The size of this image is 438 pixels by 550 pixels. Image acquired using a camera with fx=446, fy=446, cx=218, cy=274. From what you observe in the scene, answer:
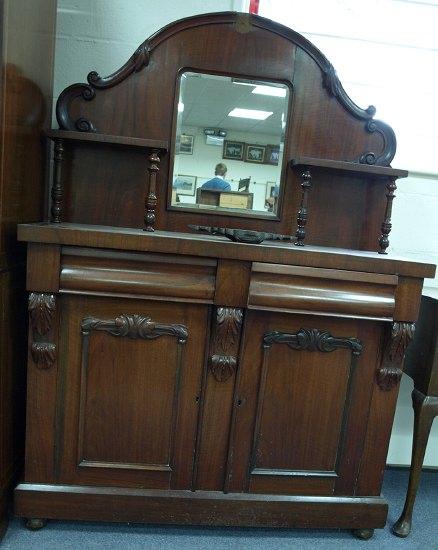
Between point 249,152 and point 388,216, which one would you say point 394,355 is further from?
point 249,152

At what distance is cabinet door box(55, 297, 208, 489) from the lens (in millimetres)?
1499

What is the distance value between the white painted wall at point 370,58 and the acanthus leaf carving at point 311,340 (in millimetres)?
766

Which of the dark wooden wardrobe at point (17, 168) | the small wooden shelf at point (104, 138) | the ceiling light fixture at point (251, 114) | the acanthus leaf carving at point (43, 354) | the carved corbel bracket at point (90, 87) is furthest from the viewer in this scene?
the ceiling light fixture at point (251, 114)

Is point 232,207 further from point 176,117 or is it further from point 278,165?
point 176,117

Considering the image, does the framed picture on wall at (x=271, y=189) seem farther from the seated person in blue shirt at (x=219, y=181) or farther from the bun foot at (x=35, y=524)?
the bun foot at (x=35, y=524)

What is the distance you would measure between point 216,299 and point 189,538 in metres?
0.91

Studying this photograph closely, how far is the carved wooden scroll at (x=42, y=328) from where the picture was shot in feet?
4.67

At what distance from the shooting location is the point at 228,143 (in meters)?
1.81

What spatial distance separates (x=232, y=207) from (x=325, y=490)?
115 centimetres

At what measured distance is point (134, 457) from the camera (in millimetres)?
1578

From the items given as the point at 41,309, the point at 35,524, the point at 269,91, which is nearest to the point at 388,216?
the point at 269,91

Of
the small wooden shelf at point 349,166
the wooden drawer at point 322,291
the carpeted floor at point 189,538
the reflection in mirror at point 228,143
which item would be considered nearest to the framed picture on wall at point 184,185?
the reflection in mirror at point 228,143

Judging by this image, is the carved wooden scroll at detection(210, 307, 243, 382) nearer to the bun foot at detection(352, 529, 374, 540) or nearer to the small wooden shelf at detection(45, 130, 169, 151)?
the small wooden shelf at detection(45, 130, 169, 151)

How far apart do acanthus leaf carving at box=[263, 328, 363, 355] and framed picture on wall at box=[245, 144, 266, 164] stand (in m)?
0.73
